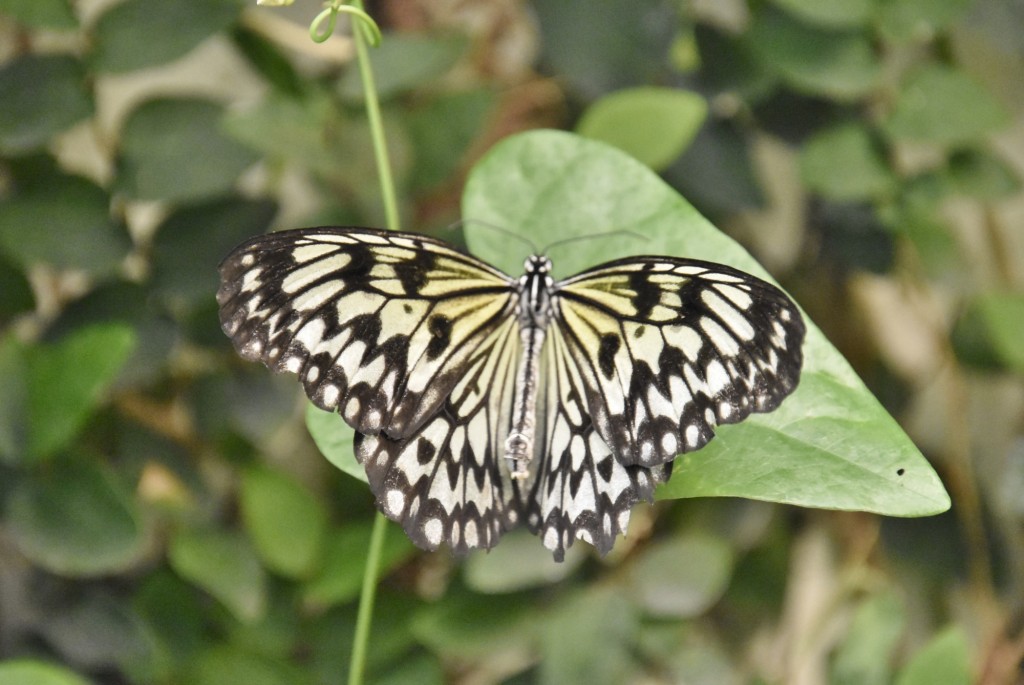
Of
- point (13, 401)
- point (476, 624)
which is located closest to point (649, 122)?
point (476, 624)

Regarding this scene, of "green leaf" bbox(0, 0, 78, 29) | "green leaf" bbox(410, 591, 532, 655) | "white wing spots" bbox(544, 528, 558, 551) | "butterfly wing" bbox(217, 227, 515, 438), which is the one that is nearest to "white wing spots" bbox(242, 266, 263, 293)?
"butterfly wing" bbox(217, 227, 515, 438)

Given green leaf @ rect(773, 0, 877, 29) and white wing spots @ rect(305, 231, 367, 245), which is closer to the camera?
white wing spots @ rect(305, 231, 367, 245)

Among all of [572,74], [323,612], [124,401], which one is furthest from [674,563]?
[124,401]

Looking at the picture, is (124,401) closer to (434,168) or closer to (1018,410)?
(434,168)

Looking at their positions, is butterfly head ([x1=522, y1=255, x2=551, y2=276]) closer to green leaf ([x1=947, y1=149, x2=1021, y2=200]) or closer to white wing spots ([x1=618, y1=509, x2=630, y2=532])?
white wing spots ([x1=618, y1=509, x2=630, y2=532])

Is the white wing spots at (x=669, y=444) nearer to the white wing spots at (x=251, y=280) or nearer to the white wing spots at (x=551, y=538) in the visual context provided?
the white wing spots at (x=551, y=538)

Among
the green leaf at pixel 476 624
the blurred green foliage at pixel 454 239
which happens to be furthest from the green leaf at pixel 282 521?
the green leaf at pixel 476 624

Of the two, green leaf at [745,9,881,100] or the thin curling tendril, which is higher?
the thin curling tendril
